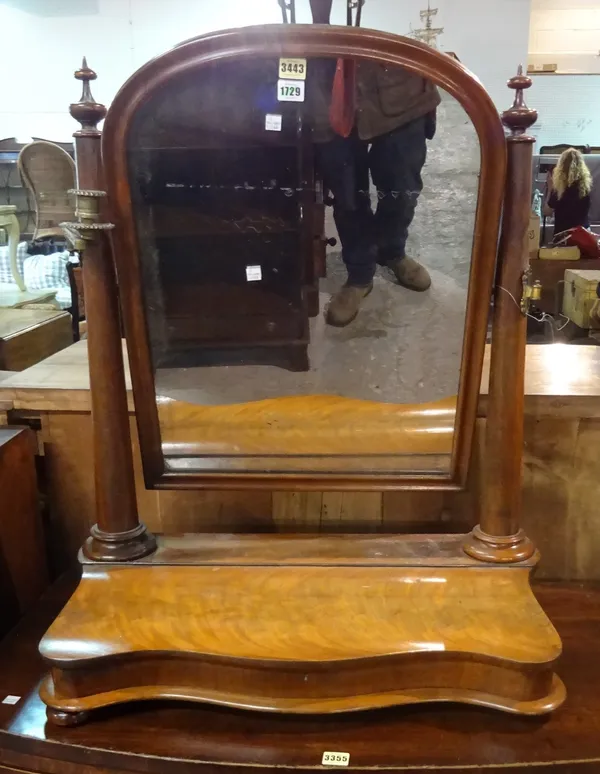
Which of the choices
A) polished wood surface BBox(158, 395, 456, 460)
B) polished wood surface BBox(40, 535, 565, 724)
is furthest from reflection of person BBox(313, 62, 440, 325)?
polished wood surface BBox(40, 535, 565, 724)

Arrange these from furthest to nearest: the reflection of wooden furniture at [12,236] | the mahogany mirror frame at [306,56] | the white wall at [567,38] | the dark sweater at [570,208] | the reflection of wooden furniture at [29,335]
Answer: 1. the white wall at [567,38]
2. the dark sweater at [570,208]
3. the reflection of wooden furniture at [12,236]
4. the reflection of wooden furniture at [29,335]
5. the mahogany mirror frame at [306,56]

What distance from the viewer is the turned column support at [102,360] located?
74cm

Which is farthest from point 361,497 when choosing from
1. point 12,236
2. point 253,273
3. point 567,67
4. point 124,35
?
point 567,67

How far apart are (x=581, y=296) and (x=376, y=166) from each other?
8.95 feet

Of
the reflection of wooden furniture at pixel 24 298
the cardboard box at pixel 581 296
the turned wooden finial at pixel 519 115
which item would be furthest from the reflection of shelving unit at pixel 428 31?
the reflection of wooden furniture at pixel 24 298

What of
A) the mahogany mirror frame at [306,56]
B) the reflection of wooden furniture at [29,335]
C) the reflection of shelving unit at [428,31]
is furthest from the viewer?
the reflection of wooden furniture at [29,335]

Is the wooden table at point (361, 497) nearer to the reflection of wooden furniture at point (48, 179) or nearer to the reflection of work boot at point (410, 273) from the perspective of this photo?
the reflection of work boot at point (410, 273)

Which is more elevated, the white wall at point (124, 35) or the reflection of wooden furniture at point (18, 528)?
the white wall at point (124, 35)

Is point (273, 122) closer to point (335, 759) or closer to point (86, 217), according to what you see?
point (86, 217)

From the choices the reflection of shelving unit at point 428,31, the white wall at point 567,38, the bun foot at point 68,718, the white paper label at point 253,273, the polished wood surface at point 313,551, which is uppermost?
the white wall at point 567,38

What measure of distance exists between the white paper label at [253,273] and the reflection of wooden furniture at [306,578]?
0.42ft

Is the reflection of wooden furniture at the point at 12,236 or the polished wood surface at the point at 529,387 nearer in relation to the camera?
the polished wood surface at the point at 529,387

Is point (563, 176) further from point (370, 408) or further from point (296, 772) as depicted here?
point (296, 772)

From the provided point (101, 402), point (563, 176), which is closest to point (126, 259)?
point (101, 402)
